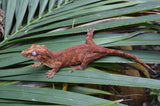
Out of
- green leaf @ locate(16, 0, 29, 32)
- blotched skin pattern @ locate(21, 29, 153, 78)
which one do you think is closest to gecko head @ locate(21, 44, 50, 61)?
blotched skin pattern @ locate(21, 29, 153, 78)

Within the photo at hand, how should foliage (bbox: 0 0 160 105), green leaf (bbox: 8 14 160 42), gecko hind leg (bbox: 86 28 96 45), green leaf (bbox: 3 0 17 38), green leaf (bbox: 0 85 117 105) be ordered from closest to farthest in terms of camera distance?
1. green leaf (bbox: 0 85 117 105)
2. foliage (bbox: 0 0 160 105)
3. green leaf (bbox: 8 14 160 42)
4. gecko hind leg (bbox: 86 28 96 45)
5. green leaf (bbox: 3 0 17 38)

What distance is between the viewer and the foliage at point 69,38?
2.52 m

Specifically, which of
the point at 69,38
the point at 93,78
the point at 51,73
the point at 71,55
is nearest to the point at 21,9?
the point at 69,38

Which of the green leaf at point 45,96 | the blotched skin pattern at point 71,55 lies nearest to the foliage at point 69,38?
the green leaf at point 45,96

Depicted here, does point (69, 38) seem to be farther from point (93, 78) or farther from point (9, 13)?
point (9, 13)

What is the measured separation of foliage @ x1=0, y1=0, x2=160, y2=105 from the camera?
2518mm

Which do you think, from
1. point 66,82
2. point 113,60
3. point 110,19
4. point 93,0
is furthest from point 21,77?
point 93,0

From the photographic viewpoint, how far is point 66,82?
267 cm

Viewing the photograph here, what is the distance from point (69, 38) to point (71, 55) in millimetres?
400

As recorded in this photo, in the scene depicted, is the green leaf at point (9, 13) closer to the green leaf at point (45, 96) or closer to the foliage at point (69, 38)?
the foliage at point (69, 38)

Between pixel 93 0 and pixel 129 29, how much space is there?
43.2 inches

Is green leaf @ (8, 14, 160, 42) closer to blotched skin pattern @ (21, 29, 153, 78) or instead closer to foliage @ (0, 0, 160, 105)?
foliage @ (0, 0, 160, 105)

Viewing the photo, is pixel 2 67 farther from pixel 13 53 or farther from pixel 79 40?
pixel 79 40

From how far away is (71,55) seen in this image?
3.43 metres
